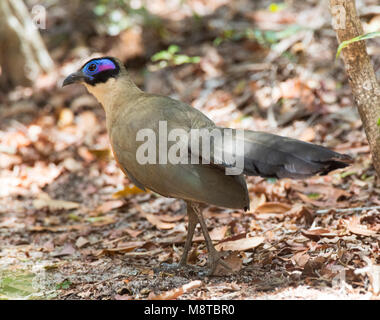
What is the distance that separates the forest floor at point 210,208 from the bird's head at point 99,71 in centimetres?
144

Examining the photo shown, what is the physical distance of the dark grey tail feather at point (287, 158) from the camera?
3207 millimetres

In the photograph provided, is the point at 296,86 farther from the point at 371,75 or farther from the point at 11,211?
the point at 11,211

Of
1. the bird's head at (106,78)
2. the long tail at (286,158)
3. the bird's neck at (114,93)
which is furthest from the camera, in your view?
the bird's head at (106,78)

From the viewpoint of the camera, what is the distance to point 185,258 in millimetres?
4246

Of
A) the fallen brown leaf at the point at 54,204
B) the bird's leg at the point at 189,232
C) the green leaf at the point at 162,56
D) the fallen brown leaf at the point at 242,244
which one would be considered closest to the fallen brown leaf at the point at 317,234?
the fallen brown leaf at the point at 242,244

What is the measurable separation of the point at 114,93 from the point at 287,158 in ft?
6.34

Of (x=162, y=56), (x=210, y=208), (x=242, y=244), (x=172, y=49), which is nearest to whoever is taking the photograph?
(x=242, y=244)

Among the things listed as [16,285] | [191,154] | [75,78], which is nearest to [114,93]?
[75,78]

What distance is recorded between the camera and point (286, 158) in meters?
3.30

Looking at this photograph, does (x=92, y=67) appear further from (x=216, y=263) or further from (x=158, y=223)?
(x=216, y=263)

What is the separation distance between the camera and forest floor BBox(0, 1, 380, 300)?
3.76 metres

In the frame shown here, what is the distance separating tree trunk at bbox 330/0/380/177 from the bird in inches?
30.8

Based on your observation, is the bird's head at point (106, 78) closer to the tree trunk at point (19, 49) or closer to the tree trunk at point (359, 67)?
the tree trunk at point (359, 67)

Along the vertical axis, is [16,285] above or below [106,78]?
below
